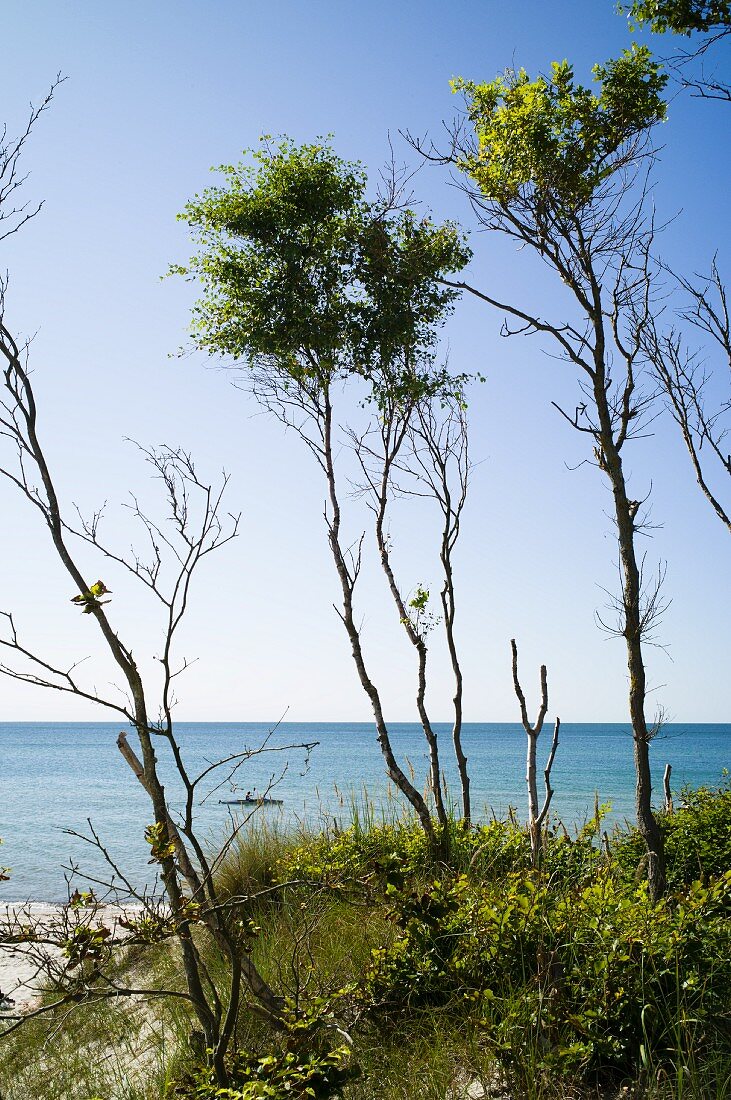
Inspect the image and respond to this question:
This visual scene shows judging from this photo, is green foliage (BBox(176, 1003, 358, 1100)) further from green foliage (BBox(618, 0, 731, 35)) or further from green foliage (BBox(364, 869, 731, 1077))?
green foliage (BBox(618, 0, 731, 35))

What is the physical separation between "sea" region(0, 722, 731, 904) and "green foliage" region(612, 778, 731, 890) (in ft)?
2.74

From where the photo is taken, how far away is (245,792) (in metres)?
21.9

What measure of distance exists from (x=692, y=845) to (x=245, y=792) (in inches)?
710

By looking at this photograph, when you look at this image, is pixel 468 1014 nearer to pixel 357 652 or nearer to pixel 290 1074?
pixel 290 1074

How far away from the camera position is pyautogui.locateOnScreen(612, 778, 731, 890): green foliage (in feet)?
17.6

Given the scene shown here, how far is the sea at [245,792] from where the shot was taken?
30.8 feet

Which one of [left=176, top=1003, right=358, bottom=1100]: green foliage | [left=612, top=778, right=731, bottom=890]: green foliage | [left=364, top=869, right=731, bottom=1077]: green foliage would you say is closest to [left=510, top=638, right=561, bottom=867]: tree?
[left=612, top=778, right=731, bottom=890]: green foliage

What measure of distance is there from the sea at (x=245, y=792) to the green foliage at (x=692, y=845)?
836 mm

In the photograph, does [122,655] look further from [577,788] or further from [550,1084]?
[577,788]

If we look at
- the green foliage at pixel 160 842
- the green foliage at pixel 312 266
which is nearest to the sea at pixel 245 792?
the green foliage at pixel 160 842

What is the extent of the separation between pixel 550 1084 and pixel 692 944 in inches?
36.1

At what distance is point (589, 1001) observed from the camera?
3176 mm

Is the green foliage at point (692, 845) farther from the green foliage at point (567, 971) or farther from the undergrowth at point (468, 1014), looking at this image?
the green foliage at point (567, 971)

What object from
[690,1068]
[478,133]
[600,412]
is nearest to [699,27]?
[478,133]
